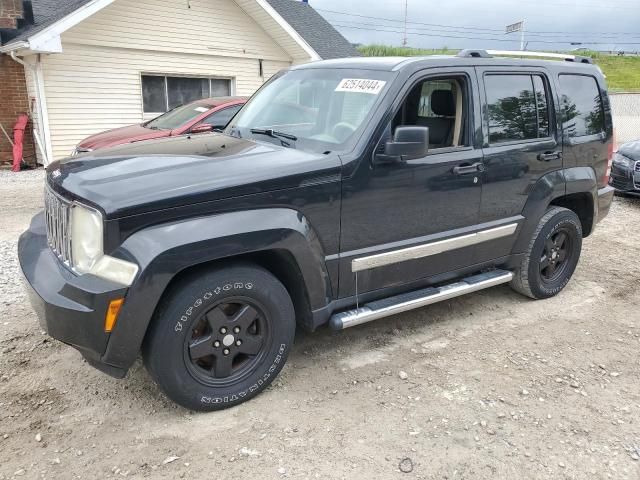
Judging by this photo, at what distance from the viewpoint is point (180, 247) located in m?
2.62

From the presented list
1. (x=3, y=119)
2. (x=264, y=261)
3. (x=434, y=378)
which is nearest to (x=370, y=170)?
(x=264, y=261)

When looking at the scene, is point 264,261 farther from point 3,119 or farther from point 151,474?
point 3,119

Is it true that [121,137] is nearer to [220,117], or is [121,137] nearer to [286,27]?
[220,117]

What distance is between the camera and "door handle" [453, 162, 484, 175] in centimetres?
369

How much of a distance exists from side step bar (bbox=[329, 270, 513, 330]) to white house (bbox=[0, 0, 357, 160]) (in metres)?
9.43

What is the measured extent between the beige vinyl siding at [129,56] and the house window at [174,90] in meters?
0.23

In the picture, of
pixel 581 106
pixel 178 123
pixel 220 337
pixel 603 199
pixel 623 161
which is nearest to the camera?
pixel 220 337

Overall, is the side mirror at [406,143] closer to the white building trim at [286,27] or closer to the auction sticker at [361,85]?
the auction sticker at [361,85]

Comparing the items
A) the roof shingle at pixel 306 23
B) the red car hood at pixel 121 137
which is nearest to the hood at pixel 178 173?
the red car hood at pixel 121 137

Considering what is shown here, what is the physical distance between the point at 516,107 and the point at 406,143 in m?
1.45

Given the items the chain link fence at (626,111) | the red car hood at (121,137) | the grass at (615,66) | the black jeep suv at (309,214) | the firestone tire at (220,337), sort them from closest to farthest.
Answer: the black jeep suv at (309,214)
the firestone tire at (220,337)
the red car hood at (121,137)
the chain link fence at (626,111)
the grass at (615,66)

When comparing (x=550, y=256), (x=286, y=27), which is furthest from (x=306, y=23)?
(x=550, y=256)

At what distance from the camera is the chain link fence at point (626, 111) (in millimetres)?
22938

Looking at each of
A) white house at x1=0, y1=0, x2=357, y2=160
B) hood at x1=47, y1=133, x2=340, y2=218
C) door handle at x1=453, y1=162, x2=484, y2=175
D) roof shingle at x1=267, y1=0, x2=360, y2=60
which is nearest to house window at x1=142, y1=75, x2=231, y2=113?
white house at x1=0, y1=0, x2=357, y2=160
